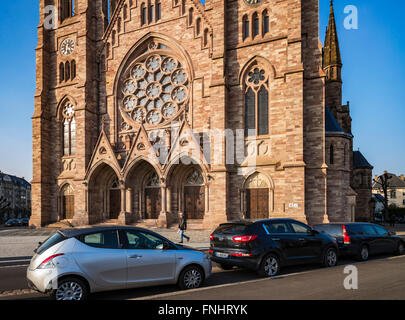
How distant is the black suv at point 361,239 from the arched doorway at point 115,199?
1832 cm

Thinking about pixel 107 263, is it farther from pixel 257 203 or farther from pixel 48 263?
pixel 257 203

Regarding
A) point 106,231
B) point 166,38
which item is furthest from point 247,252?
point 166,38

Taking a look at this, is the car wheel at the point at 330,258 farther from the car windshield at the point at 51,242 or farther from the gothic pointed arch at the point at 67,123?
the gothic pointed arch at the point at 67,123

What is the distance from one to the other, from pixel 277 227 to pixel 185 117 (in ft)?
53.4

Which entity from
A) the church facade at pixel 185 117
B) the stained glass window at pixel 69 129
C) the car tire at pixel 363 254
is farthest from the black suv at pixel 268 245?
the stained glass window at pixel 69 129

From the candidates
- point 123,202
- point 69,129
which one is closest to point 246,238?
point 123,202

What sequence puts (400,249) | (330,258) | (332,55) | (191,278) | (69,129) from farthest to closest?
1. (332,55)
2. (69,129)
3. (400,249)
4. (330,258)
5. (191,278)

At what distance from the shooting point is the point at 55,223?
27.1 m

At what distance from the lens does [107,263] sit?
6.04 m

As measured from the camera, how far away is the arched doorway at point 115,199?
26.4 meters

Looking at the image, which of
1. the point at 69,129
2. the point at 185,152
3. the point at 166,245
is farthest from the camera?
the point at 69,129

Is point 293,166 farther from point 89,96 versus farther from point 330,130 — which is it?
point 89,96

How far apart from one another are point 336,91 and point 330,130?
12254 mm

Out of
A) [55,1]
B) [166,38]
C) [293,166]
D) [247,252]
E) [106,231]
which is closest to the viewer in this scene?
[106,231]
